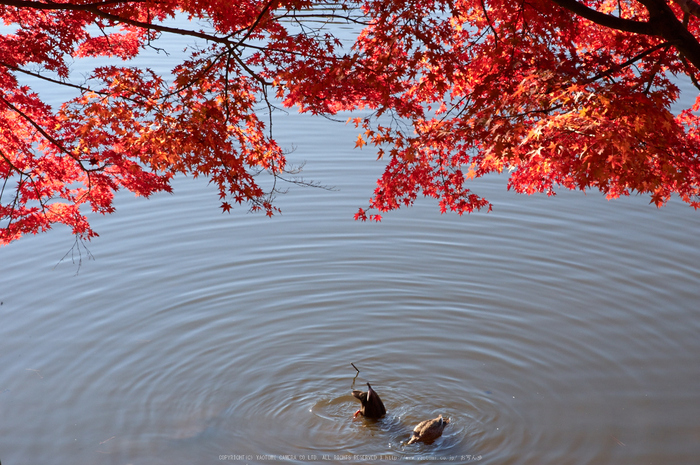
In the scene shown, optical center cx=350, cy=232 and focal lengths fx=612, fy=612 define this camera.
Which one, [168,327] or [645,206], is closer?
[168,327]

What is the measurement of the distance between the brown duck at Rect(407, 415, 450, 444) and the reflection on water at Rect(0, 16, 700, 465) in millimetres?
92

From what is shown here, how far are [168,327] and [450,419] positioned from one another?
3653mm

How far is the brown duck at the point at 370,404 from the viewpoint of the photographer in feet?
17.3

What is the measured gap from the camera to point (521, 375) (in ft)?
20.6

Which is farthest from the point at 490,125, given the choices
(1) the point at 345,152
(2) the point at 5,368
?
(1) the point at 345,152

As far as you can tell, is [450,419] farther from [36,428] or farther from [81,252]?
[81,252]

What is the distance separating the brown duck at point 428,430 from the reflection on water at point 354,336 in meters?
0.09

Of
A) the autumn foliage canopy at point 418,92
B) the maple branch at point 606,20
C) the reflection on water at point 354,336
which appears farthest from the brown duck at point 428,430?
the maple branch at point 606,20

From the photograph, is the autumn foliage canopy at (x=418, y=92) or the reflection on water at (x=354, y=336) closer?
the autumn foliage canopy at (x=418, y=92)

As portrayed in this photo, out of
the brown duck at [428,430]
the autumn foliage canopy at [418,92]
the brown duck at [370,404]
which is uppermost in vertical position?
the autumn foliage canopy at [418,92]

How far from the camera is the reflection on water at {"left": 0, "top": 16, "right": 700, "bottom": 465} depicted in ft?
17.7

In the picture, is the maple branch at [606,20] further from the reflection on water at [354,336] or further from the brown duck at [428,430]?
the brown duck at [428,430]

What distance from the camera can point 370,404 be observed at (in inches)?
210

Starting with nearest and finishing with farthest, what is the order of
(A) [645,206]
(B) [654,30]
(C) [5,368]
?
(B) [654,30] → (C) [5,368] → (A) [645,206]
